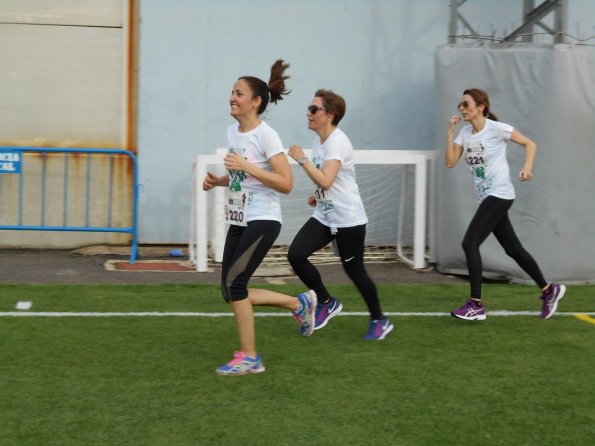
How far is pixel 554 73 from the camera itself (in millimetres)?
9477

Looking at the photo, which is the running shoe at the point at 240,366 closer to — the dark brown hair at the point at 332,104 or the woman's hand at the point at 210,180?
the woman's hand at the point at 210,180

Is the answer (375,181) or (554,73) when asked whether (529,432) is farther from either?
(375,181)

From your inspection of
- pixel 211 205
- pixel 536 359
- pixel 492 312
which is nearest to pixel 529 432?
pixel 536 359

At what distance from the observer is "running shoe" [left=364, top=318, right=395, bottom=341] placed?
267 inches

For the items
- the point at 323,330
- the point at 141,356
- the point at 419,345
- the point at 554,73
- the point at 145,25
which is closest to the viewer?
the point at 141,356

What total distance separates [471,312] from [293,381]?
229 cm

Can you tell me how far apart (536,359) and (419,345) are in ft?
2.69

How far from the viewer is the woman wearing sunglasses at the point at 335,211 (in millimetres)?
6488

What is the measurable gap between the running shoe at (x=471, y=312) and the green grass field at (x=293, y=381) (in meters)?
0.05

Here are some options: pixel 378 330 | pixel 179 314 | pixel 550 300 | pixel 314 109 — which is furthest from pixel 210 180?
pixel 550 300

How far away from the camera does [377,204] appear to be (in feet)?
37.9

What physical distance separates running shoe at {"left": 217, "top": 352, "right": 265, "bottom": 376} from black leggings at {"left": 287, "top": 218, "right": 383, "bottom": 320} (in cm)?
115

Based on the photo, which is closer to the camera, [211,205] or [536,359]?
[536,359]

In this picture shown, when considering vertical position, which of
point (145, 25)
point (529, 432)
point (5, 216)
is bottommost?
point (529, 432)
